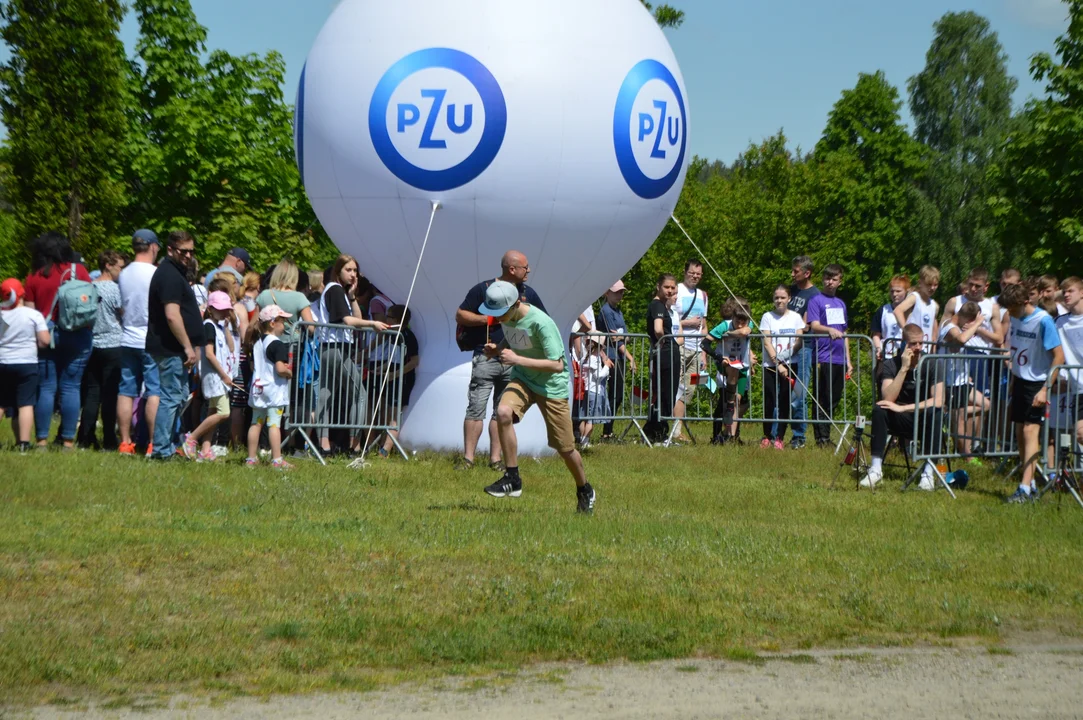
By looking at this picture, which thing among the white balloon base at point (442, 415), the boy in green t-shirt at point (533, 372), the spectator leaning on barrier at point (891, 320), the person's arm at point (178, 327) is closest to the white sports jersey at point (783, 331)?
the spectator leaning on barrier at point (891, 320)

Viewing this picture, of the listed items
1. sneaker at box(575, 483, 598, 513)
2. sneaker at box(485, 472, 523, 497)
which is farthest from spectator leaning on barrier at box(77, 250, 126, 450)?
sneaker at box(575, 483, 598, 513)

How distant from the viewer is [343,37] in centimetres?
1373

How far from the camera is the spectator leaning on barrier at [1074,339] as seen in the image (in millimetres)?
11719

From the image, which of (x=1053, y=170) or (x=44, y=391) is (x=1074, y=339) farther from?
(x=1053, y=170)

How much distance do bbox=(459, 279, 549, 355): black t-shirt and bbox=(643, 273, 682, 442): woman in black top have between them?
4.08 metres

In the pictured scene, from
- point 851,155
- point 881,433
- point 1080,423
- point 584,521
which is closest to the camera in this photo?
point 584,521

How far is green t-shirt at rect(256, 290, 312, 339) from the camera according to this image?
534 inches

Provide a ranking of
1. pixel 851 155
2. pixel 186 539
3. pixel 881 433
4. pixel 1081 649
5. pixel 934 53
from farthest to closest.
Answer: pixel 934 53 < pixel 851 155 < pixel 881 433 < pixel 186 539 < pixel 1081 649

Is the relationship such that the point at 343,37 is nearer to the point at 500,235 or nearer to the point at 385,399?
the point at 500,235

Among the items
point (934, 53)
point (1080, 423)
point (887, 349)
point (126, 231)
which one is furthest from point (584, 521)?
point (934, 53)

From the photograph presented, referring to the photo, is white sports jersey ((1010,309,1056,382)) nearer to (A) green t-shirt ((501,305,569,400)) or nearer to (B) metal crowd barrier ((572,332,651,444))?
(A) green t-shirt ((501,305,569,400))

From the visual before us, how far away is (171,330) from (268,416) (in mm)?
1167

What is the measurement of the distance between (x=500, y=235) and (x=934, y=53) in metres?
58.1

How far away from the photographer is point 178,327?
40.8ft
